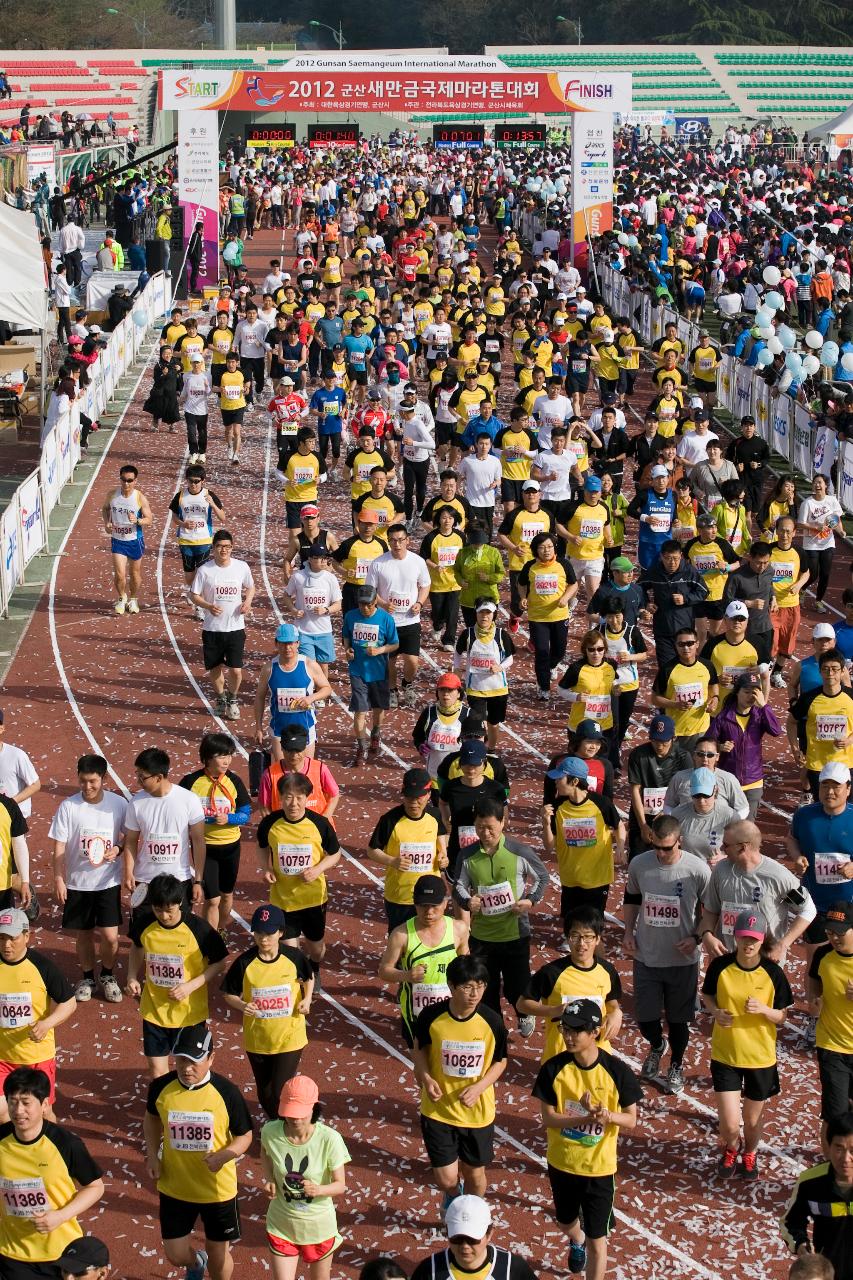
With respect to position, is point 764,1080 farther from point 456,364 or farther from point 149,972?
point 456,364

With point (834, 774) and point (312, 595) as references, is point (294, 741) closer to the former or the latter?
point (834, 774)

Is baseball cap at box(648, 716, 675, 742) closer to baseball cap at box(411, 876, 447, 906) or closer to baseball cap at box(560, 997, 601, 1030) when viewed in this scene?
baseball cap at box(411, 876, 447, 906)

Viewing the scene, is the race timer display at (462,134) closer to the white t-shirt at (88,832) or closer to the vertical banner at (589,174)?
the vertical banner at (589,174)

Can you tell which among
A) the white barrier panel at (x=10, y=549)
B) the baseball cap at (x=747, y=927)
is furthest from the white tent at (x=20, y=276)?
the baseball cap at (x=747, y=927)

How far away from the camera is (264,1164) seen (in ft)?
26.0

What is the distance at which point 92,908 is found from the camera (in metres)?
11.0

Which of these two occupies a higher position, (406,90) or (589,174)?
(406,90)

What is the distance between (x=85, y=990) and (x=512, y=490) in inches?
377

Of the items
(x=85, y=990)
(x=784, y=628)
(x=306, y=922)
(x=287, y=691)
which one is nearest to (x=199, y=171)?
(x=784, y=628)

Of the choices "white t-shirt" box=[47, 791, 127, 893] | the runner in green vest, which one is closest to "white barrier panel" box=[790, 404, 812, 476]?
"white t-shirt" box=[47, 791, 127, 893]

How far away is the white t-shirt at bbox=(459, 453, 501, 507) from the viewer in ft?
62.0

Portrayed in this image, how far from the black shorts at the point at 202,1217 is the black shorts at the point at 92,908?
2.96 m

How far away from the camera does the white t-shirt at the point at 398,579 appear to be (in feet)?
49.8

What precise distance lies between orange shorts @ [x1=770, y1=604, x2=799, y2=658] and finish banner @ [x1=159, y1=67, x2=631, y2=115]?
2502cm
